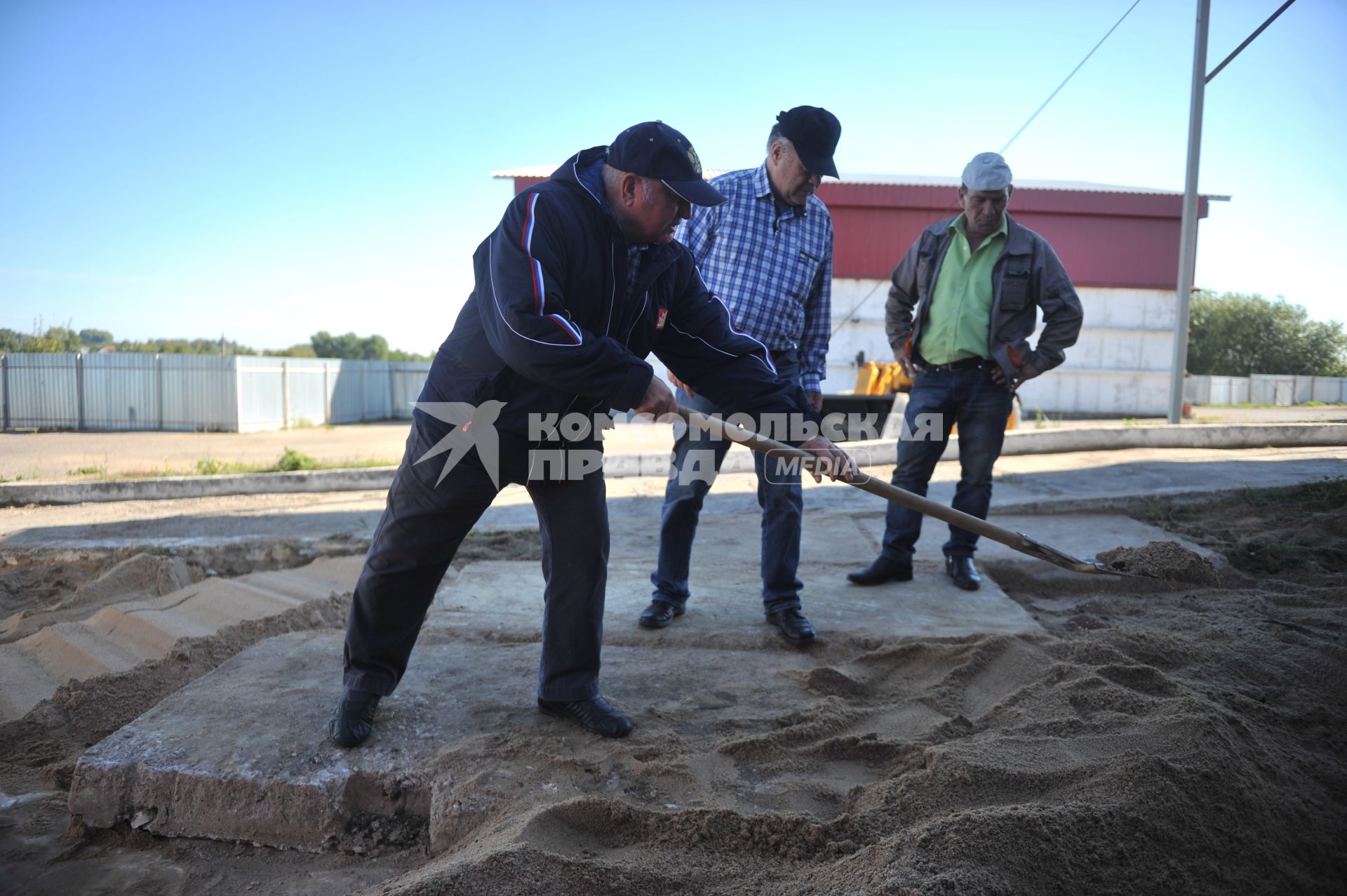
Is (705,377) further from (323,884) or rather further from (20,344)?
(20,344)

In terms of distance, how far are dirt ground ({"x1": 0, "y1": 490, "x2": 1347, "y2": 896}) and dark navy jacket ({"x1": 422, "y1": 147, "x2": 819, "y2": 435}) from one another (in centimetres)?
96

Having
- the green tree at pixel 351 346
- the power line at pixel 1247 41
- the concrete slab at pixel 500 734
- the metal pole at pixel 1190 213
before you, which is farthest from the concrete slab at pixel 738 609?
the green tree at pixel 351 346

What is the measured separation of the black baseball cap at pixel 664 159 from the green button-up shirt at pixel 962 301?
206cm

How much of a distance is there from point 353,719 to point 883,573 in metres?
2.53

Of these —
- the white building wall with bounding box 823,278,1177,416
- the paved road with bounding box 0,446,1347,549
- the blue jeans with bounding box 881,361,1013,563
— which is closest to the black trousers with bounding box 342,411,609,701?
the blue jeans with bounding box 881,361,1013,563

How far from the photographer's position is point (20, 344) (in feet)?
48.9

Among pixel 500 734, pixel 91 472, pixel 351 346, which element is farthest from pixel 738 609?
pixel 351 346

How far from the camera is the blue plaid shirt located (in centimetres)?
354

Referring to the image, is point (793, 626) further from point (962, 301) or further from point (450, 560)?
point (962, 301)

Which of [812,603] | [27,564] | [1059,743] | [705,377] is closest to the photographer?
[1059,743]

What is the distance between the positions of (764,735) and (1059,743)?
30.3 inches

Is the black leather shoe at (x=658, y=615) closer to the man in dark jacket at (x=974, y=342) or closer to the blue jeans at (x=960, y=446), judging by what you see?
the man in dark jacket at (x=974, y=342)

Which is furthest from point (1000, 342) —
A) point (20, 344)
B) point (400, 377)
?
point (400, 377)

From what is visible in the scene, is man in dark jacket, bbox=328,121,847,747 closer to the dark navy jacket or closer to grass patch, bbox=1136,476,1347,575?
the dark navy jacket
